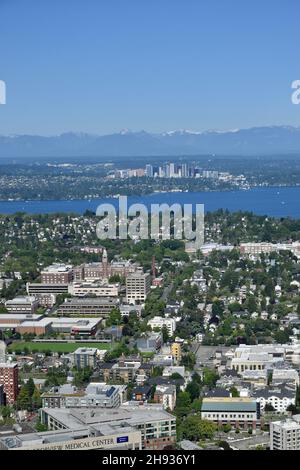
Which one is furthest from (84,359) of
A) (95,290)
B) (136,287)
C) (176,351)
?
(95,290)

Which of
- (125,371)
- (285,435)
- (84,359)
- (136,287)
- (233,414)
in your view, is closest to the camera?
(285,435)

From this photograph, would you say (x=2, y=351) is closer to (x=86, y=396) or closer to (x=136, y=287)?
(x=86, y=396)

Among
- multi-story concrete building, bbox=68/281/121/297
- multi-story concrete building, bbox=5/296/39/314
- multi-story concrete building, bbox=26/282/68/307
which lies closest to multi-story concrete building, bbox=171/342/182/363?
multi-story concrete building, bbox=5/296/39/314

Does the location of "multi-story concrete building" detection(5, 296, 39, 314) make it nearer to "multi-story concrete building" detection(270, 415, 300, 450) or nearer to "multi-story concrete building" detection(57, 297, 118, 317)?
"multi-story concrete building" detection(57, 297, 118, 317)

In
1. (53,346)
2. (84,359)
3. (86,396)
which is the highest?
(86,396)

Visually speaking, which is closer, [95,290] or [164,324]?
[164,324]

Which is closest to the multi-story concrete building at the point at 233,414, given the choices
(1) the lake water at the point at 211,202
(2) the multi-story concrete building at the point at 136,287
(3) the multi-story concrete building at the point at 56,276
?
(2) the multi-story concrete building at the point at 136,287

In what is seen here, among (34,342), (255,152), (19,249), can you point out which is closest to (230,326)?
(34,342)
